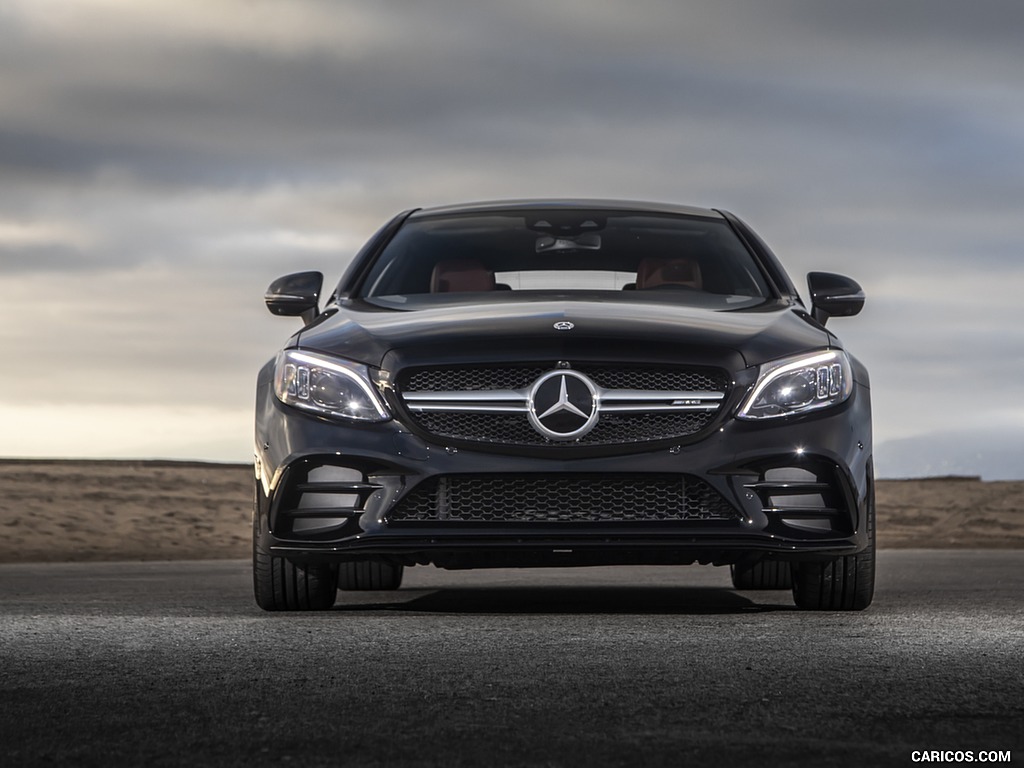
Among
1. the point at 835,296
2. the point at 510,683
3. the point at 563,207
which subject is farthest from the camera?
the point at 563,207

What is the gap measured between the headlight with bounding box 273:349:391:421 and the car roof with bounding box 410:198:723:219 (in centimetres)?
200

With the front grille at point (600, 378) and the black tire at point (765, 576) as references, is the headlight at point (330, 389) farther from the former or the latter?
the black tire at point (765, 576)

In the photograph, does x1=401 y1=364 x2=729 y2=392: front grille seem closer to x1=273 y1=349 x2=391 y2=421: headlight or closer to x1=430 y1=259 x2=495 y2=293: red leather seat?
x1=273 y1=349 x2=391 y2=421: headlight

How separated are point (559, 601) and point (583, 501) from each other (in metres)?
1.73

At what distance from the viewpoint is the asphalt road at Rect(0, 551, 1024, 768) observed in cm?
329

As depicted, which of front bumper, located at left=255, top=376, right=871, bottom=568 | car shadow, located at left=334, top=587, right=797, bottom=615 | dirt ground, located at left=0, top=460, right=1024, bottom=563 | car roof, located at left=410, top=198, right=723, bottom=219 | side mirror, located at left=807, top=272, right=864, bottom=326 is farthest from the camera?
dirt ground, located at left=0, top=460, right=1024, bottom=563

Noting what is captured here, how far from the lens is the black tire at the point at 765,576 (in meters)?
8.06

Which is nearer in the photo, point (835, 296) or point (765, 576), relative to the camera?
point (835, 296)

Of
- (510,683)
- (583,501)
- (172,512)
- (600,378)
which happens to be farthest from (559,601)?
(172,512)

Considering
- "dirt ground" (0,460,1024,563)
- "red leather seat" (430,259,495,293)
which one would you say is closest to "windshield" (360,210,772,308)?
"red leather seat" (430,259,495,293)

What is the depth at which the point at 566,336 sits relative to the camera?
20.1 feet

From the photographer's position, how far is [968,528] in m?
25.8

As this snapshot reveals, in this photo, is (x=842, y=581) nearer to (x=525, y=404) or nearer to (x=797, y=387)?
(x=797, y=387)

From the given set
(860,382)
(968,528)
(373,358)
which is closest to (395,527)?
(373,358)
